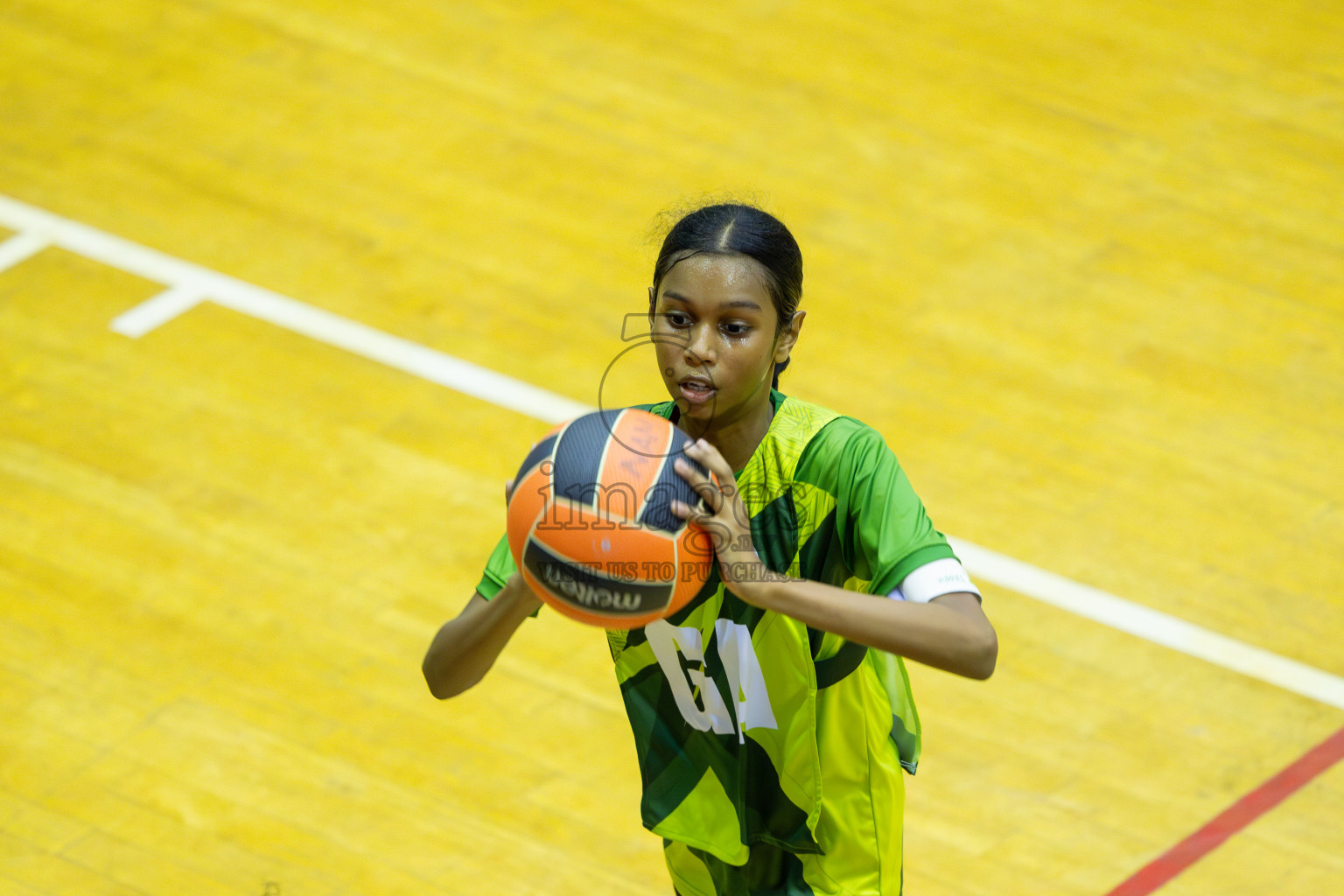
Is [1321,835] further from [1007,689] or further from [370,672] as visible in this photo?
[370,672]

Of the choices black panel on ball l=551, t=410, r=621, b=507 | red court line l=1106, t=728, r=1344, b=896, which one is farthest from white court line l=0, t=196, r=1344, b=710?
black panel on ball l=551, t=410, r=621, b=507

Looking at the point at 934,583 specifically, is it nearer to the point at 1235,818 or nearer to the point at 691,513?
the point at 691,513

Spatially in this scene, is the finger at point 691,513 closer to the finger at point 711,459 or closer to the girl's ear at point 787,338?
the finger at point 711,459

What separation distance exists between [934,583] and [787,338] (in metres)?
0.61

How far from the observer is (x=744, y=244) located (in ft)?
10.2

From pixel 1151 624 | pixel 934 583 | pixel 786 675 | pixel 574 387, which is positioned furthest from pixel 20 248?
pixel 934 583

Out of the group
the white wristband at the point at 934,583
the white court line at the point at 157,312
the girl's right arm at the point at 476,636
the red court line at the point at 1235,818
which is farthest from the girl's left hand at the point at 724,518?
the white court line at the point at 157,312

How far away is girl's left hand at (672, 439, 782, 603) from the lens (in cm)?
275

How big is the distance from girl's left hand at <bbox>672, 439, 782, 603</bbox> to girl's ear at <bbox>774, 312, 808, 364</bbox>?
1.44 ft

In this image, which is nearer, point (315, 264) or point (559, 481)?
point (559, 481)

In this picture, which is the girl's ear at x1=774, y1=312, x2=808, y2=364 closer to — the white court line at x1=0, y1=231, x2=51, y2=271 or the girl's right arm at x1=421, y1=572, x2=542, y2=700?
the girl's right arm at x1=421, y1=572, x2=542, y2=700

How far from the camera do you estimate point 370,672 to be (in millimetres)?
5625

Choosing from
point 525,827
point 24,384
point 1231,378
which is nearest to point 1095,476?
point 1231,378

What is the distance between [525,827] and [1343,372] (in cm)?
428
